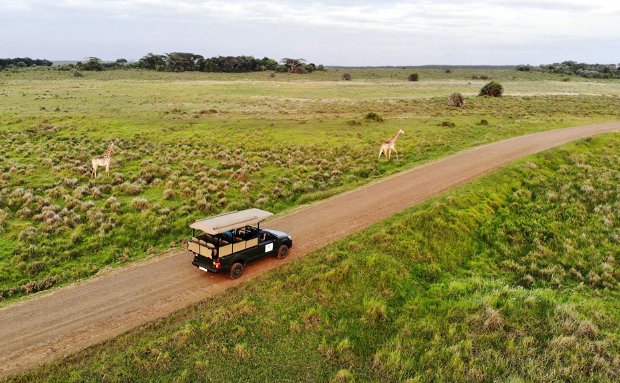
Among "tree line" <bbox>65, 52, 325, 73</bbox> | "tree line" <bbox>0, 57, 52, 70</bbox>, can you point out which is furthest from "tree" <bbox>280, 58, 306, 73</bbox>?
"tree line" <bbox>0, 57, 52, 70</bbox>

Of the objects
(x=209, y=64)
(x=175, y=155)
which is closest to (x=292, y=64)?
(x=209, y=64)

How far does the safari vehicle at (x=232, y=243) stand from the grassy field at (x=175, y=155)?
14.5 ft

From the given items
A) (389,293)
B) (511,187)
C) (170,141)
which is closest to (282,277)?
(389,293)

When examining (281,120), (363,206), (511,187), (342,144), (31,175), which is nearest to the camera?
(363,206)

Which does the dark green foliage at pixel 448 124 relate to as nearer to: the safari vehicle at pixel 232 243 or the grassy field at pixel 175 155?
the grassy field at pixel 175 155

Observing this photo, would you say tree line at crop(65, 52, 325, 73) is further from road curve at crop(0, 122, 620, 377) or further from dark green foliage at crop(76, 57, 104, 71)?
road curve at crop(0, 122, 620, 377)

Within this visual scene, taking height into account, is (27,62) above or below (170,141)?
above

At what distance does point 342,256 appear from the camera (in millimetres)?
17188

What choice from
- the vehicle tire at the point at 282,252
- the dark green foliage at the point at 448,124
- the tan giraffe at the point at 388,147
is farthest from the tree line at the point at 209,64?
the vehicle tire at the point at 282,252

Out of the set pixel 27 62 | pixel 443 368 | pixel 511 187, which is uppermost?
pixel 27 62

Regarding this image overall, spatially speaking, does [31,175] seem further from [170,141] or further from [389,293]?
[389,293]

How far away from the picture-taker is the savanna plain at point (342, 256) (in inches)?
467

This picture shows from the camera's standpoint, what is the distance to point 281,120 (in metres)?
53.8

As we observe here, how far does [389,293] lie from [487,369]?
4321 mm
